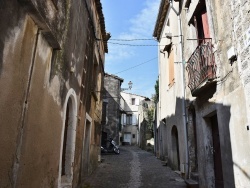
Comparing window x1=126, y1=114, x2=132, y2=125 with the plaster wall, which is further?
window x1=126, y1=114, x2=132, y2=125

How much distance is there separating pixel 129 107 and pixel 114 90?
41.6 ft

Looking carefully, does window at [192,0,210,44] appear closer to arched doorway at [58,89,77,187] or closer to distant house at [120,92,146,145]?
arched doorway at [58,89,77,187]

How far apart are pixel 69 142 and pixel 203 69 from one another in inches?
156

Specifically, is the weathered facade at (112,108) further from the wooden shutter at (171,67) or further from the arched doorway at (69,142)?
the arched doorway at (69,142)

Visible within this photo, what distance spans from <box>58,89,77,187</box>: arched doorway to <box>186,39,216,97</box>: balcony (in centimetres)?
338

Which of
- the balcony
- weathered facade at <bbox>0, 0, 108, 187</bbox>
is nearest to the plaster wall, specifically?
the balcony

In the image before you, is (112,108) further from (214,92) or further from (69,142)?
(214,92)

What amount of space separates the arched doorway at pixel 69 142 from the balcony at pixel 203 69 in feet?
11.1

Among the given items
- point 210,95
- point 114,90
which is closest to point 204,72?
point 210,95

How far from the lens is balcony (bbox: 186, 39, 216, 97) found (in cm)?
566

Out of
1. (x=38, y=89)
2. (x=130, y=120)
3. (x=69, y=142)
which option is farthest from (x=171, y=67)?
(x=130, y=120)

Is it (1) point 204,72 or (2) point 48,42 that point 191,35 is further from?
(2) point 48,42

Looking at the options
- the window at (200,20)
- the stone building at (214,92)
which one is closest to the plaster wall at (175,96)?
the stone building at (214,92)

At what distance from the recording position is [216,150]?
19.6 feet
